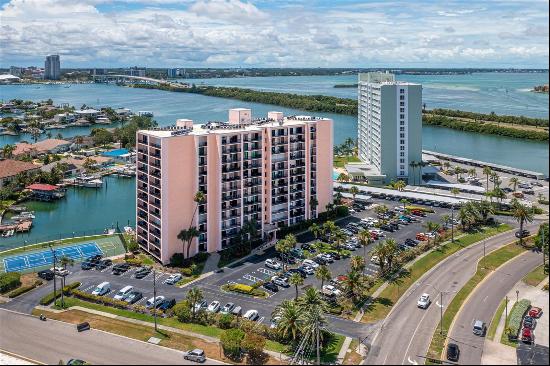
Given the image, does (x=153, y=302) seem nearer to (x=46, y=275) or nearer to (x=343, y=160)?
(x=46, y=275)

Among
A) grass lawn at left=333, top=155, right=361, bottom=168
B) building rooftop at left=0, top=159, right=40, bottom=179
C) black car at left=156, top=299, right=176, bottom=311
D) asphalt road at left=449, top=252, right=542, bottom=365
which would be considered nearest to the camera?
asphalt road at left=449, top=252, right=542, bottom=365

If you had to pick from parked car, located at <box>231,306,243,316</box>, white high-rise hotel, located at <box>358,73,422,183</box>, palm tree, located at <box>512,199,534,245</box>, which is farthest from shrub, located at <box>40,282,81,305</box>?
white high-rise hotel, located at <box>358,73,422,183</box>

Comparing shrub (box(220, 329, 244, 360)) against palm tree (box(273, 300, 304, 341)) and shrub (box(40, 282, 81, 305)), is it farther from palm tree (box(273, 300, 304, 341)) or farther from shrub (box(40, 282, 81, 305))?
shrub (box(40, 282, 81, 305))

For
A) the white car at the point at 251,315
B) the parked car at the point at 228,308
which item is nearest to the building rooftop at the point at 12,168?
the parked car at the point at 228,308

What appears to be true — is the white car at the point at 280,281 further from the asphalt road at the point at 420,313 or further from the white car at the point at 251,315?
the asphalt road at the point at 420,313

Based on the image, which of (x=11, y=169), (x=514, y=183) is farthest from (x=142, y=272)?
(x=514, y=183)

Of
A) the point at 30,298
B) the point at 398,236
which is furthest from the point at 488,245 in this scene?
the point at 30,298

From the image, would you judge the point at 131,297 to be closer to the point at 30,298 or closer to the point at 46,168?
the point at 30,298
